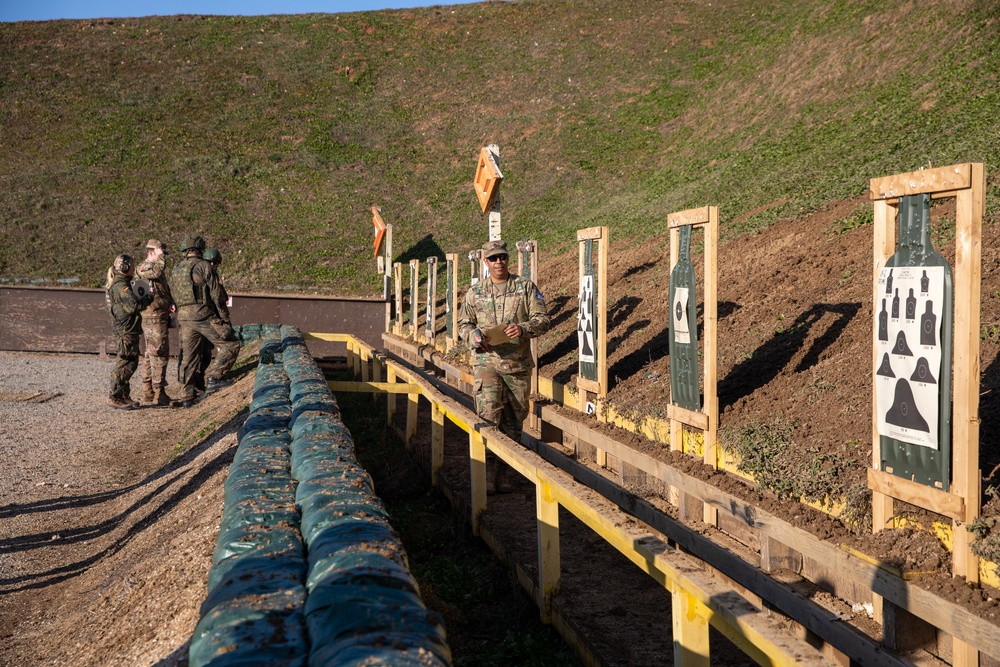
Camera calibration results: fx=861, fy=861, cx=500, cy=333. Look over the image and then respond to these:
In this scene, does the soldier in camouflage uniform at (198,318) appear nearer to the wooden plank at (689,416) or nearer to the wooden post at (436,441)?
the wooden post at (436,441)

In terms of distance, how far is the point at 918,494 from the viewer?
4109mm

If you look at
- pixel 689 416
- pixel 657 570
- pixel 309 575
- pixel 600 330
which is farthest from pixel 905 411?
pixel 600 330

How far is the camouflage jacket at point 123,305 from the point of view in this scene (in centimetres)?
1380

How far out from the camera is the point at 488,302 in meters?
7.79

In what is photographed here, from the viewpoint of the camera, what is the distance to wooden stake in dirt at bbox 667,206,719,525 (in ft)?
19.6

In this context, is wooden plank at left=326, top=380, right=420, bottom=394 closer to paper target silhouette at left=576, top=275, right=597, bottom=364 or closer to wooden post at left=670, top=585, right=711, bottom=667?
paper target silhouette at left=576, top=275, right=597, bottom=364

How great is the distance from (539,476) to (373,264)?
24444 millimetres

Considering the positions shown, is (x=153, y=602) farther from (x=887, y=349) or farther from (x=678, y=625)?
(x=887, y=349)

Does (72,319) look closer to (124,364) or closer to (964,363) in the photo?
(124,364)

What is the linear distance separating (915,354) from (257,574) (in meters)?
3.12

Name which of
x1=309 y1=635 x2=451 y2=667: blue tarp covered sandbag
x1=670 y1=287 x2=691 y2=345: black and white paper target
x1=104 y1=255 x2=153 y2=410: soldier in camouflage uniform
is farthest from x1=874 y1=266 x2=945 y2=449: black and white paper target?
x1=104 y1=255 x2=153 y2=410: soldier in camouflage uniform

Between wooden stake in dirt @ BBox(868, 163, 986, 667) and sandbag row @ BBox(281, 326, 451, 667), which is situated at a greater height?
wooden stake in dirt @ BBox(868, 163, 986, 667)

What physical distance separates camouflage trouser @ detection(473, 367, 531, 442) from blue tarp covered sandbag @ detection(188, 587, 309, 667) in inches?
186

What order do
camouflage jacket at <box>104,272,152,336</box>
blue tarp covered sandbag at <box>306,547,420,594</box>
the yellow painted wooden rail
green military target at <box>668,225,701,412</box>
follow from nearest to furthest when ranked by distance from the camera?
the yellow painted wooden rail, blue tarp covered sandbag at <box>306,547,420,594</box>, green military target at <box>668,225,701,412</box>, camouflage jacket at <box>104,272,152,336</box>
